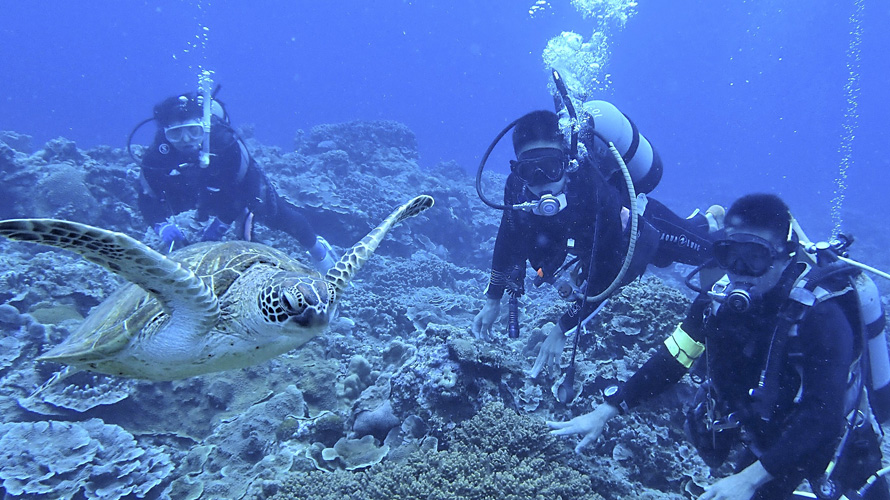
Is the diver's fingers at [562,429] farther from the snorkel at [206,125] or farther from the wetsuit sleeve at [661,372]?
the snorkel at [206,125]

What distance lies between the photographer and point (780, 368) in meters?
2.51

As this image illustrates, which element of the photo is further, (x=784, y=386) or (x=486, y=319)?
(x=486, y=319)

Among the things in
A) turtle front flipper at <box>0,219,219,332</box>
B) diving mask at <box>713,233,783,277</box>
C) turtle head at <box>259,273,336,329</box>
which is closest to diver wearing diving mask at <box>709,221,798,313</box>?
diving mask at <box>713,233,783,277</box>

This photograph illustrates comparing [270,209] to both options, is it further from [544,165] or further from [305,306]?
[305,306]

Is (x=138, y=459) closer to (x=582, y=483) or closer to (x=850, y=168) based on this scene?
(x=582, y=483)

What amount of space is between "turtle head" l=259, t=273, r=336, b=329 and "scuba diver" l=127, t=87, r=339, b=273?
517 centimetres

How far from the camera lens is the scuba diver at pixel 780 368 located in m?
2.21

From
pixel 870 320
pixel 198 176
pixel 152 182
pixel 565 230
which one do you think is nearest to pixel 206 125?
pixel 198 176

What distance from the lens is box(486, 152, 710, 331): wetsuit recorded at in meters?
3.82

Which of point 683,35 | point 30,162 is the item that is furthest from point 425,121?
point 30,162

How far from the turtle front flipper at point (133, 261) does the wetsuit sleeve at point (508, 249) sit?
9.25 ft

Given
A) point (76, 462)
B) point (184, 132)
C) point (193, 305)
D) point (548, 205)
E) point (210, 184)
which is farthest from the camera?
point (210, 184)

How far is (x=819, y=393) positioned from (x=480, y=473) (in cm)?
190

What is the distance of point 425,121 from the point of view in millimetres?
114938
